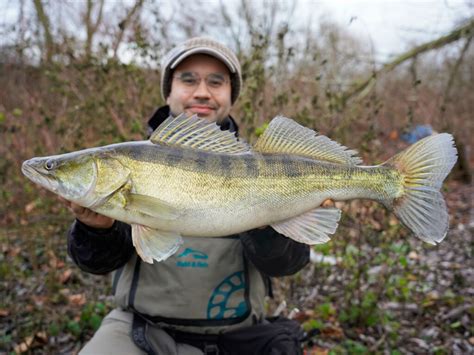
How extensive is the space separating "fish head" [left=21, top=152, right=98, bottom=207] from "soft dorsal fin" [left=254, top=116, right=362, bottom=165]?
83cm

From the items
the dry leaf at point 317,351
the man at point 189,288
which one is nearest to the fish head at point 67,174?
the man at point 189,288

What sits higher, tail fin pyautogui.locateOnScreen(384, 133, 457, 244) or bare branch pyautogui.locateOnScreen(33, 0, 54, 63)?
bare branch pyautogui.locateOnScreen(33, 0, 54, 63)

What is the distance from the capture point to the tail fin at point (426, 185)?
224cm

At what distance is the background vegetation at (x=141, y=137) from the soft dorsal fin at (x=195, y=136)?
1.05 meters

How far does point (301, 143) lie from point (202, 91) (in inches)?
40.5

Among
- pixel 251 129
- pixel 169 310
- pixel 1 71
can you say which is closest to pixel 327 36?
pixel 251 129

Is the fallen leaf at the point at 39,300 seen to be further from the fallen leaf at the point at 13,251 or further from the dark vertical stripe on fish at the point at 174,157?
the dark vertical stripe on fish at the point at 174,157

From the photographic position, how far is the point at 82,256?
103 inches

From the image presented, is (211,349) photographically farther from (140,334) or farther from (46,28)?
(46,28)

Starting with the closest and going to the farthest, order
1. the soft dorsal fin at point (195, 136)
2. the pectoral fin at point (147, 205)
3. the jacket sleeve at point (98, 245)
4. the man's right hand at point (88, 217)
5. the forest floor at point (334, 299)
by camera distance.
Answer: the pectoral fin at point (147, 205)
the soft dorsal fin at point (195, 136)
the man's right hand at point (88, 217)
the jacket sleeve at point (98, 245)
the forest floor at point (334, 299)

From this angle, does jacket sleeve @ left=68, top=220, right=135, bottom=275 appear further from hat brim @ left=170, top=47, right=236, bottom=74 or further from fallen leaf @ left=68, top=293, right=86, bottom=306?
fallen leaf @ left=68, top=293, right=86, bottom=306

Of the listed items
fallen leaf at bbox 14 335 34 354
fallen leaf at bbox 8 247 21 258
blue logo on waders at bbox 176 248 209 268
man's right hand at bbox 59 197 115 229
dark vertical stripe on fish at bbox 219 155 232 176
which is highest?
dark vertical stripe on fish at bbox 219 155 232 176

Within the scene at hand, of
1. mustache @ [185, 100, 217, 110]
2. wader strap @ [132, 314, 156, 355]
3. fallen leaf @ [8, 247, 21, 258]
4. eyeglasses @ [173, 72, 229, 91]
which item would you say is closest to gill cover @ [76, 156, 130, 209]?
wader strap @ [132, 314, 156, 355]

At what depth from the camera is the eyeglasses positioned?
125 inches
